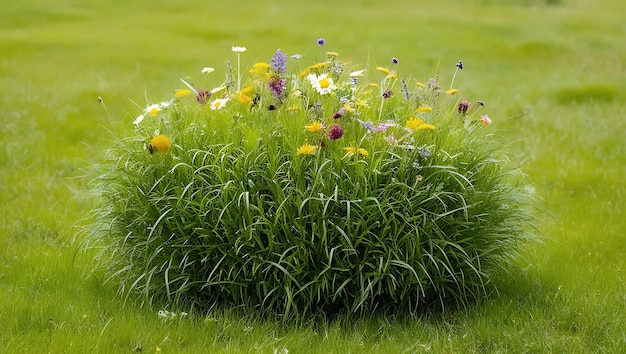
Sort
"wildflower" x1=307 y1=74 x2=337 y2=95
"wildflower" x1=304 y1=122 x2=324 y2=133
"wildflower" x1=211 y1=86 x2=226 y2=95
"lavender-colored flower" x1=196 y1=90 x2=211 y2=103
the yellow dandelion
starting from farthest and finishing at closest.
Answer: "lavender-colored flower" x1=196 y1=90 x2=211 y2=103 < "wildflower" x1=211 y1=86 x2=226 y2=95 < "wildflower" x1=307 y1=74 x2=337 y2=95 < the yellow dandelion < "wildflower" x1=304 y1=122 x2=324 y2=133

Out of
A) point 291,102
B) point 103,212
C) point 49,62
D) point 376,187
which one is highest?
point 291,102

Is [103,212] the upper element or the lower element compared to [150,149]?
lower

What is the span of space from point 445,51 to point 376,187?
1428 cm

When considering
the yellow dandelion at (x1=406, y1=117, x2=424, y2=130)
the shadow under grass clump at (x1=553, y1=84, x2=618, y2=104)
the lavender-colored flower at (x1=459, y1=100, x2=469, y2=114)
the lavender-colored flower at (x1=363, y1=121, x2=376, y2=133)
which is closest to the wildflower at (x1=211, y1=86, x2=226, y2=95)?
the lavender-colored flower at (x1=363, y1=121, x2=376, y2=133)

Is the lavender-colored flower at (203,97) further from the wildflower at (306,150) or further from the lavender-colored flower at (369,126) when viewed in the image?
the lavender-colored flower at (369,126)

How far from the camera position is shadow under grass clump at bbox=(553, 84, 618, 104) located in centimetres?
1270

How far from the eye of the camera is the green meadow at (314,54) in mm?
4500

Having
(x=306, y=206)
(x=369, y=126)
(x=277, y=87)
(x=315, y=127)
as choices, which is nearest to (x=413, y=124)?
(x=369, y=126)

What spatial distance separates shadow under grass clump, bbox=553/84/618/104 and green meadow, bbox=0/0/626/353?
38 millimetres

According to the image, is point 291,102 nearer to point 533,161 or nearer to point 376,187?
point 376,187

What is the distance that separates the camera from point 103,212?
5.20m

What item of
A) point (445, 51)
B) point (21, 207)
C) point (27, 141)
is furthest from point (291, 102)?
point (445, 51)

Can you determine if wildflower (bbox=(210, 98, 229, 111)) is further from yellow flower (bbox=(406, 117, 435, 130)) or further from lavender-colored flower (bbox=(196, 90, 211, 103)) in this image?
yellow flower (bbox=(406, 117, 435, 130))

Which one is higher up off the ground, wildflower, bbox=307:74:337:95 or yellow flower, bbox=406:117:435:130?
wildflower, bbox=307:74:337:95
